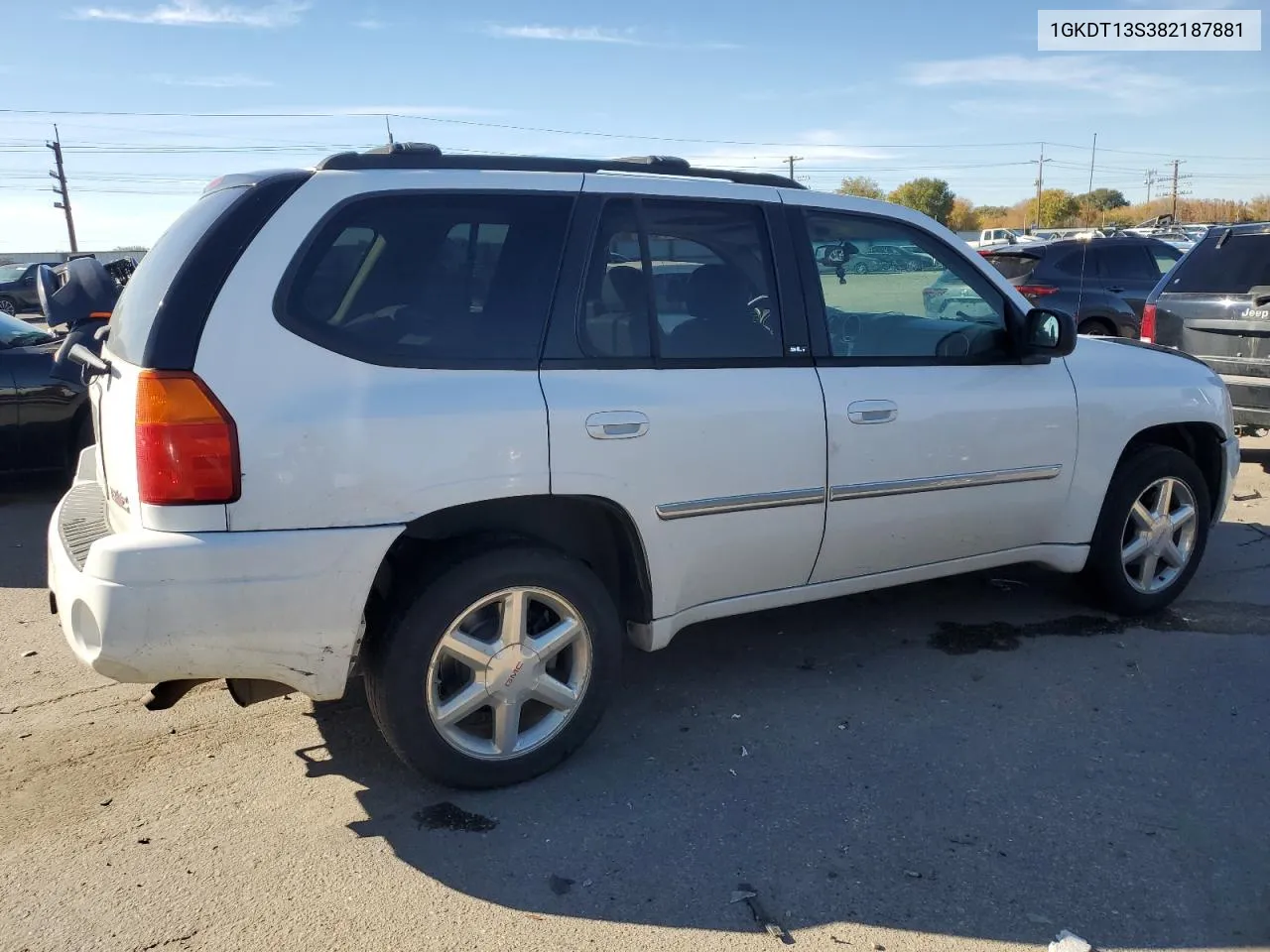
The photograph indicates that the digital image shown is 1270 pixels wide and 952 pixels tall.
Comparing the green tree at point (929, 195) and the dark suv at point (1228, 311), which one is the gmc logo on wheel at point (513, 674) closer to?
the dark suv at point (1228, 311)

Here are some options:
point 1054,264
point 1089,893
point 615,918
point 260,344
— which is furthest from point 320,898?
point 1054,264

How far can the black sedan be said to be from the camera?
6.94m

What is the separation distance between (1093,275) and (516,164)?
11.3m

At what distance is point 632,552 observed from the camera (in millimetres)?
3512

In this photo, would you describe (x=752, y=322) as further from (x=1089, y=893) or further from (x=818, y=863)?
(x=1089, y=893)

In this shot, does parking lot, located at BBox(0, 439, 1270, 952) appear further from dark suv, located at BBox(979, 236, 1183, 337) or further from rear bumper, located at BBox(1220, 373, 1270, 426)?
dark suv, located at BBox(979, 236, 1183, 337)

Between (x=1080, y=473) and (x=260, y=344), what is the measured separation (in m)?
3.31

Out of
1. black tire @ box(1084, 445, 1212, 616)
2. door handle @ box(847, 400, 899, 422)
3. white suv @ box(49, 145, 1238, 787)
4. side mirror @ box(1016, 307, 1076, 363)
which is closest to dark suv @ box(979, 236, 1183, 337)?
black tire @ box(1084, 445, 1212, 616)

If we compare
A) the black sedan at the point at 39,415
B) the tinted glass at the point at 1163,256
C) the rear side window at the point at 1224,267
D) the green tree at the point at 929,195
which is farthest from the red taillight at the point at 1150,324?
the green tree at the point at 929,195

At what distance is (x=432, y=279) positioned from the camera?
10.4 ft

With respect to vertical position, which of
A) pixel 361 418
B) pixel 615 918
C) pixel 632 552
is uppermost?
pixel 361 418

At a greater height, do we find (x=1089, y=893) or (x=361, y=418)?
(x=361, y=418)

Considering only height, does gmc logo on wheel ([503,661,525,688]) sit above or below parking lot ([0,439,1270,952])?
above

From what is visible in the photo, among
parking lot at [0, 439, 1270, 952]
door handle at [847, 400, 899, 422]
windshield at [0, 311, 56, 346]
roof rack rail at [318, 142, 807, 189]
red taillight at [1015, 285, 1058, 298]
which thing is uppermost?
roof rack rail at [318, 142, 807, 189]
